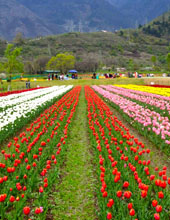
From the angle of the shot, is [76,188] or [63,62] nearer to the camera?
[76,188]

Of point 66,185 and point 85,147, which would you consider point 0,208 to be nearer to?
point 66,185

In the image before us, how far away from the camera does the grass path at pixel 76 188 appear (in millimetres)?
4121

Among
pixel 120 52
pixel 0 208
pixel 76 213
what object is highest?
pixel 120 52

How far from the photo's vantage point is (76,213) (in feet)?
13.5

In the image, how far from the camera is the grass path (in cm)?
412

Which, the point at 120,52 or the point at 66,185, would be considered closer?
the point at 66,185

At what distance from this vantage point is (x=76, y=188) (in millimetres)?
4961

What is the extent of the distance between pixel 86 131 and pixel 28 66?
103015mm

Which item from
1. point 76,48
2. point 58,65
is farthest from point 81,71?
point 76,48

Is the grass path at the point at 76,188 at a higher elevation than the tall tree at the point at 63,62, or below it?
below

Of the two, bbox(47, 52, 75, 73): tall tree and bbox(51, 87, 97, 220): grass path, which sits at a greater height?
bbox(47, 52, 75, 73): tall tree

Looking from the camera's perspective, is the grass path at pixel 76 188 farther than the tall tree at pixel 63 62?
No

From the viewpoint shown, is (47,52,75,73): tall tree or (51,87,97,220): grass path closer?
(51,87,97,220): grass path

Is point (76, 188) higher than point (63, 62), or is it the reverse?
point (63, 62)
